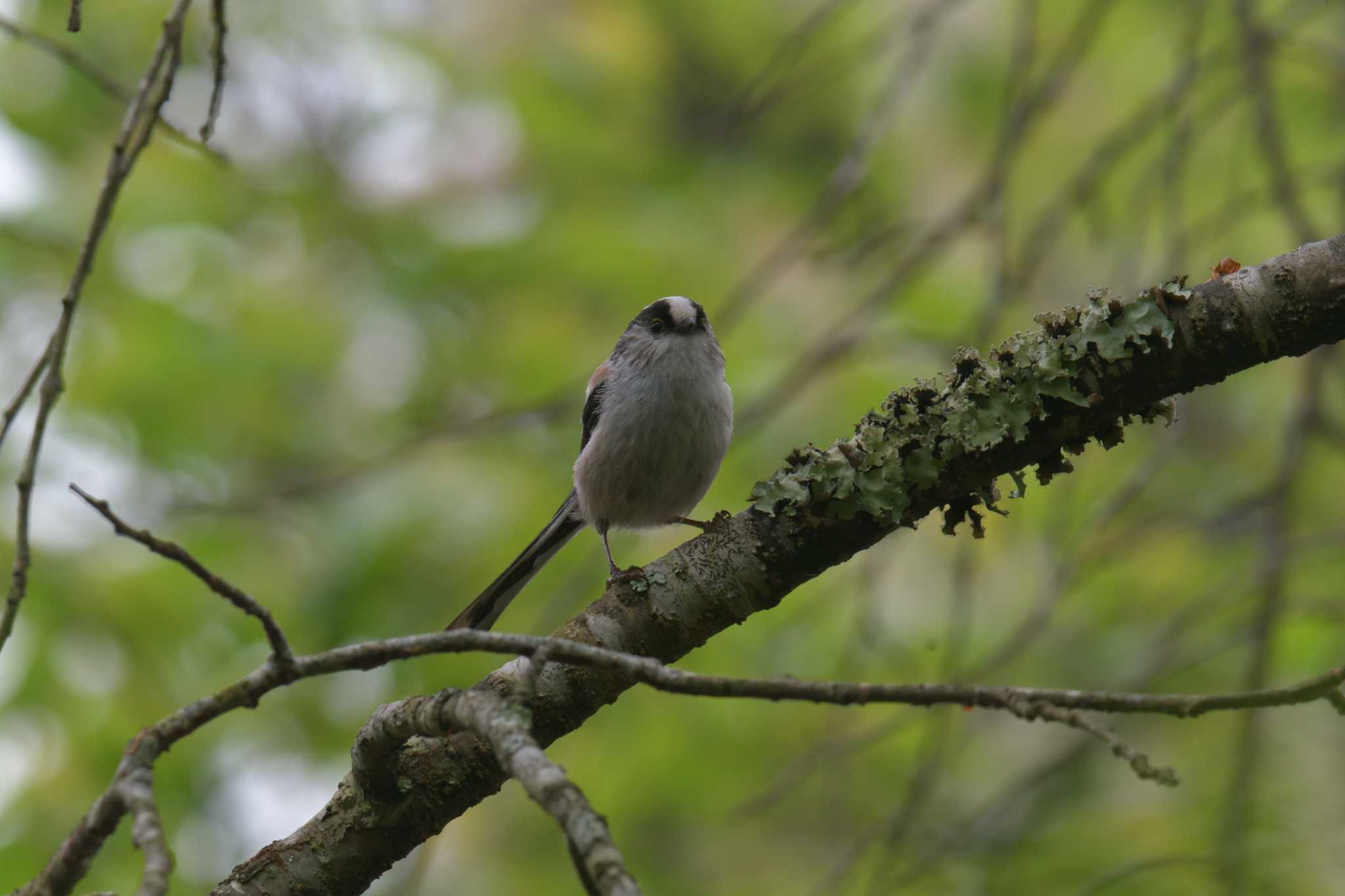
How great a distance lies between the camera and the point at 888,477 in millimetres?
2562

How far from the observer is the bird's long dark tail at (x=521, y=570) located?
409 centimetres

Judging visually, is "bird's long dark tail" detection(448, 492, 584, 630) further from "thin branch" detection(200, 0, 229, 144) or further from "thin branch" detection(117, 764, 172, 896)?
"thin branch" detection(117, 764, 172, 896)

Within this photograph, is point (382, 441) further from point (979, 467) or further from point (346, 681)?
point (979, 467)

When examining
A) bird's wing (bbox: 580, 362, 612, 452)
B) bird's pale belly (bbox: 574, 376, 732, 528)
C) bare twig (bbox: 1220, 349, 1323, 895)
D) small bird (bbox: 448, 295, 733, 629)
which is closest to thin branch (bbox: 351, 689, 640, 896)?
small bird (bbox: 448, 295, 733, 629)

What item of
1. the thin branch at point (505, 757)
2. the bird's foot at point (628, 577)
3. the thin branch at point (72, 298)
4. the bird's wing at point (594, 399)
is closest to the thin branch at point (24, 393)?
the thin branch at point (72, 298)

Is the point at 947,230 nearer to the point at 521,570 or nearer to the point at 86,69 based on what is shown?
the point at 521,570

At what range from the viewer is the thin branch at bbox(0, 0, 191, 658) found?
226 centimetres

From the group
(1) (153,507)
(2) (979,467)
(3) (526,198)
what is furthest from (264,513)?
(2) (979,467)

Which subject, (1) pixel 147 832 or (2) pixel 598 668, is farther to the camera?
(2) pixel 598 668

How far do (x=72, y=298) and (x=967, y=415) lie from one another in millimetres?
1906

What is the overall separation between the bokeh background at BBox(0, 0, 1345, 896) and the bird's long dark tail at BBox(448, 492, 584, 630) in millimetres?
251

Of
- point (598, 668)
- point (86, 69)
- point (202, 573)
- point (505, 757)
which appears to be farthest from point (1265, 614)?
point (86, 69)

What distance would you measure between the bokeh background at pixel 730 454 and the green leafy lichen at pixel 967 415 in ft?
3.65

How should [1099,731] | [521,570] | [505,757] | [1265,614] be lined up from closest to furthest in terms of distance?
Answer: [1099,731]
[505,757]
[1265,614]
[521,570]
